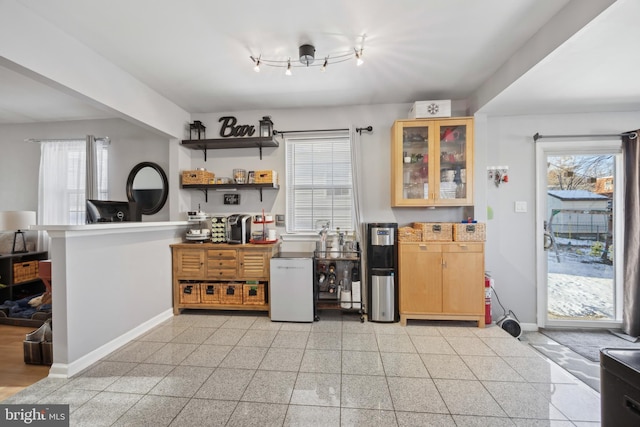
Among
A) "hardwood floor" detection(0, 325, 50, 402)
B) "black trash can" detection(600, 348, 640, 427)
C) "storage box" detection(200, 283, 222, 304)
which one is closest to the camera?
"black trash can" detection(600, 348, 640, 427)

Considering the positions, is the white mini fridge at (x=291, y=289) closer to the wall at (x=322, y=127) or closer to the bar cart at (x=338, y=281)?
the bar cart at (x=338, y=281)

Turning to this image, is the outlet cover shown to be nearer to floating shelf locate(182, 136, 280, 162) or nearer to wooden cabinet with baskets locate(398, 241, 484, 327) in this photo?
wooden cabinet with baskets locate(398, 241, 484, 327)

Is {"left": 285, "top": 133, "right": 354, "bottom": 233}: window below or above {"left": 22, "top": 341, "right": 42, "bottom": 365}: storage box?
above

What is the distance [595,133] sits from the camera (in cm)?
304

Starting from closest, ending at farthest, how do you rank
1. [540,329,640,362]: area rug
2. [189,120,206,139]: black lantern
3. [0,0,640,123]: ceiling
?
[0,0,640,123]: ceiling
[540,329,640,362]: area rug
[189,120,206,139]: black lantern

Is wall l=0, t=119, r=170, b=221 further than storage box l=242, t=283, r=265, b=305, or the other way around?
wall l=0, t=119, r=170, b=221

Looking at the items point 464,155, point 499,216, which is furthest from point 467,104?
point 499,216

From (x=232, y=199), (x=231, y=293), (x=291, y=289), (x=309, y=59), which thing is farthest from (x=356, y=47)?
(x=231, y=293)

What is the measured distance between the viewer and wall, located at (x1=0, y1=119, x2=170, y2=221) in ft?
11.9

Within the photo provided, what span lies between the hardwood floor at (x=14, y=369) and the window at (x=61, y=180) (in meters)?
1.65

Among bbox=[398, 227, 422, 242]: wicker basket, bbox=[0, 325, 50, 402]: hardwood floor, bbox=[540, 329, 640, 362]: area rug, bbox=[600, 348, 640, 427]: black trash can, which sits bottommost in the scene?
bbox=[540, 329, 640, 362]: area rug

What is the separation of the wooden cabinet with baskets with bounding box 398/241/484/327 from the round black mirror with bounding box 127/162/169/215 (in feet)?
10.5

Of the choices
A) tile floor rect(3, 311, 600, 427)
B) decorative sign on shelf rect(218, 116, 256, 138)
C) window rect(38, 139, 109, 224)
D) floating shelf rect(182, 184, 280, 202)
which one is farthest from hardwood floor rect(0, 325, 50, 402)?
decorative sign on shelf rect(218, 116, 256, 138)

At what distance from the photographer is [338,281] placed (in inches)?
131
